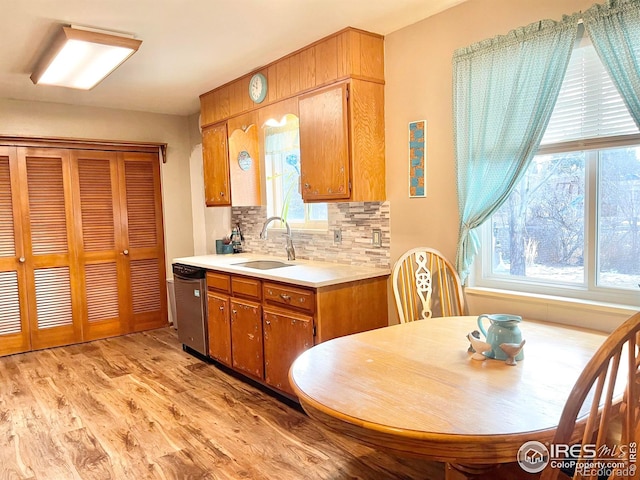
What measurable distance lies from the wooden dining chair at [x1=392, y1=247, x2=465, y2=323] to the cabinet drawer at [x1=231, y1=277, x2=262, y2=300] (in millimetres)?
1046

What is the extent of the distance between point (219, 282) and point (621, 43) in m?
2.94

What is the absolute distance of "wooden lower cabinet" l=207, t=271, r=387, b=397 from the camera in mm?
2826

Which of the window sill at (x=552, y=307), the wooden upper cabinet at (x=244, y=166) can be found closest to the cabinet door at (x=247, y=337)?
the wooden upper cabinet at (x=244, y=166)

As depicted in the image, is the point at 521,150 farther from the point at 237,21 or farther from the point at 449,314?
the point at 237,21

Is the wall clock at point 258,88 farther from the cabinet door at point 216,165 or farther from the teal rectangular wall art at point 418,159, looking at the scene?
the teal rectangular wall art at point 418,159

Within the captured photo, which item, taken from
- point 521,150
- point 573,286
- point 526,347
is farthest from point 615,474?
Result: point 521,150

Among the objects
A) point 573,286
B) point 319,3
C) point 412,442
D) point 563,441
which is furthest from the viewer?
point 319,3

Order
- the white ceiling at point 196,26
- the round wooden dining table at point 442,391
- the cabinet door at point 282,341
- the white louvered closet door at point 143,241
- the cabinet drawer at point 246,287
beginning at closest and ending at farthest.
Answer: the round wooden dining table at point 442,391 < the white ceiling at point 196,26 < the cabinet door at point 282,341 < the cabinet drawer at point 246,287 < the white louvered closet door at point 143,241

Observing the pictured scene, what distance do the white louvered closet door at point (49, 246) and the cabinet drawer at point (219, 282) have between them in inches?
69.7

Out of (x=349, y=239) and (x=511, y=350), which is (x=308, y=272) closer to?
(x=349, y=239)

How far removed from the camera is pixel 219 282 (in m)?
3.69

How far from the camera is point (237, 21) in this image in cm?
273

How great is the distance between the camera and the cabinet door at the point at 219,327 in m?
3.63

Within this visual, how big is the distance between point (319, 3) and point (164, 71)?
1681 millimetres
